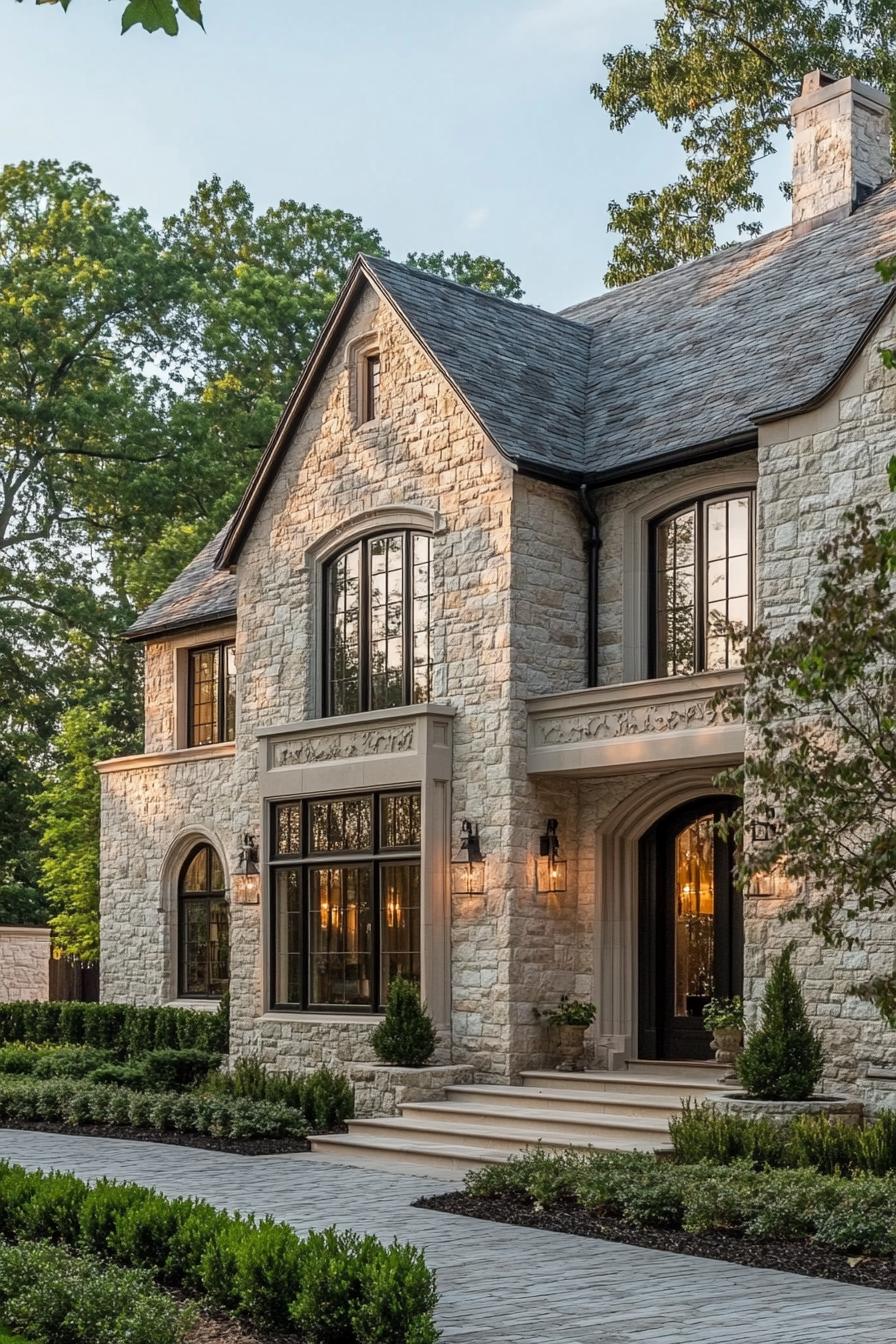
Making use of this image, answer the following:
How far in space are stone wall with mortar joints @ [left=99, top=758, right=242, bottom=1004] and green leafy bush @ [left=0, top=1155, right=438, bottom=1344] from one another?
1357cm

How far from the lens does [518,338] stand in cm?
2078

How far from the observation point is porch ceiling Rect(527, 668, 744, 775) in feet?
52.2

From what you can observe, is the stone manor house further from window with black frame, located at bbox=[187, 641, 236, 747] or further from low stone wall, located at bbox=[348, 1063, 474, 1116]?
window with black frame, located at bbox=[187, 641, 236, 747]

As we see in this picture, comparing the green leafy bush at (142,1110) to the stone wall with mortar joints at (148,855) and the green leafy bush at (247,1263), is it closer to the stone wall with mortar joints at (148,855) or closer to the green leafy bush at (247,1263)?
the stone wall with mortar joints at (148,855)

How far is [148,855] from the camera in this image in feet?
83.0

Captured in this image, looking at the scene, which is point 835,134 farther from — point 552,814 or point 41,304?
point 41,304

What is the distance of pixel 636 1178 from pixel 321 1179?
3091 mm

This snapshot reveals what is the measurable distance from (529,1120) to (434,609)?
18.7 feet

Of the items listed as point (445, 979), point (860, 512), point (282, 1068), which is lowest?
point (282, 1068)

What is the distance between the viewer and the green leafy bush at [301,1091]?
659 inches

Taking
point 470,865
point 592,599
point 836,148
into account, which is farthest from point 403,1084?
point 836,148

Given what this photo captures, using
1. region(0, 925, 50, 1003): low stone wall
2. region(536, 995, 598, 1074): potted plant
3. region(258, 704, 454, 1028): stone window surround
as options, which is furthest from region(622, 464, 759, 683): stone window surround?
region(0, 925, 50, 1003): low stone wall

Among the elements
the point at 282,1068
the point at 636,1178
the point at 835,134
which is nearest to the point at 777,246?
the point at 835,134

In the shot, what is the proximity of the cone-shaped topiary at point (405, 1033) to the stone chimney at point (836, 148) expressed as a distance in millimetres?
10195
